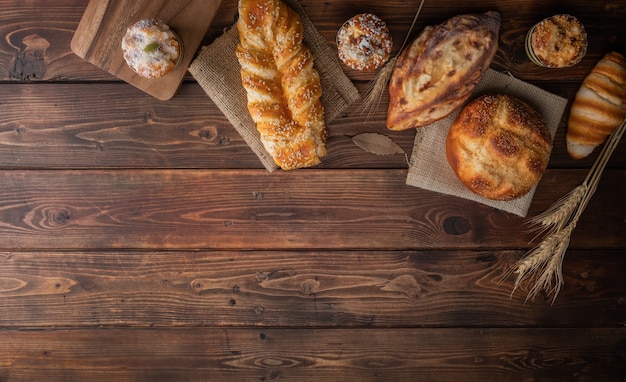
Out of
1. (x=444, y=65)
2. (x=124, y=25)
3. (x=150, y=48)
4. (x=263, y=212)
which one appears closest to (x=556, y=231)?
(x=444, y=65)

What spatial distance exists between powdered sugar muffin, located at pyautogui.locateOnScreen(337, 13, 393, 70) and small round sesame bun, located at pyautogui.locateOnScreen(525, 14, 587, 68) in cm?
55

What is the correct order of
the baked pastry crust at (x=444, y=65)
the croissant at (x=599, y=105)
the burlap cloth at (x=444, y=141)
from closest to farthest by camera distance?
the baked pastry crust at (x=444, y=65) < the croissant at (x=599, y=105) < the burlap cloth at (x=444, y=141)

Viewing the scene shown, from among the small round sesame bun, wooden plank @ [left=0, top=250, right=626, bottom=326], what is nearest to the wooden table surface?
wooden plank @ [left=0, top=250, right=626, bottom=326]

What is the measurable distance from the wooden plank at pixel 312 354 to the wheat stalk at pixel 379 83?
95 cm

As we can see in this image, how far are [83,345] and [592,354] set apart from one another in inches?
85.9

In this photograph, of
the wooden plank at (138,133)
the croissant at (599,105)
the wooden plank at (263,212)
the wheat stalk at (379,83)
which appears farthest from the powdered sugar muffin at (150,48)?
the croissant at (599,105)

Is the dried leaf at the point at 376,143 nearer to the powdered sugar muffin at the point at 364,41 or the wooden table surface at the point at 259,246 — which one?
the wooden table surface at the point at 259,246

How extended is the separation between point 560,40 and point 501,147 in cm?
44

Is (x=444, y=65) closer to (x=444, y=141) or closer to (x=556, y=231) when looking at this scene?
(x=444, y=141)

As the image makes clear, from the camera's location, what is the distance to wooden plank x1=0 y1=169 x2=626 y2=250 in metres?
2.06

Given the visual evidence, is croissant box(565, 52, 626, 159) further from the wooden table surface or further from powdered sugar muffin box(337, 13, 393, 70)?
powdered sugar muffin box(337, 13, 393, 70)

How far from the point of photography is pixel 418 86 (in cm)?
176

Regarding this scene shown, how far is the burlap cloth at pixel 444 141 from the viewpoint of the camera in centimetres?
196

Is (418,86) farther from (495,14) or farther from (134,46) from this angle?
(134,46)
